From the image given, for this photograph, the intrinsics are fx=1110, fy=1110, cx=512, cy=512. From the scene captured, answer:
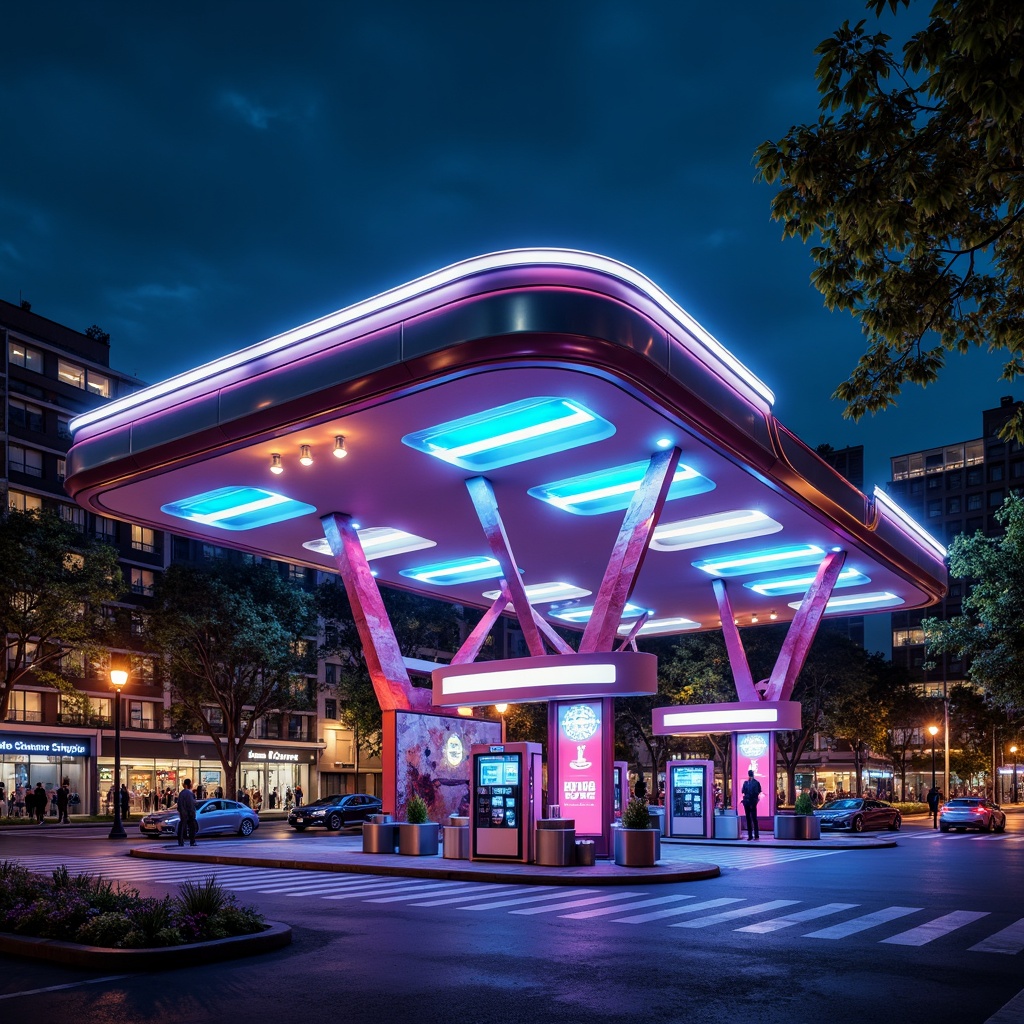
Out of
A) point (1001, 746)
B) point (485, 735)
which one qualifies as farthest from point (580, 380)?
point (1001, 746)

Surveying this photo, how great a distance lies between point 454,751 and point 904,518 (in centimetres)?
1725

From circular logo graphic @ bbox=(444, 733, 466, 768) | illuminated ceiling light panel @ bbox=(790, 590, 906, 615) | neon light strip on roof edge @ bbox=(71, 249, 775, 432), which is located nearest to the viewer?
neon light strip on roof edge @ bbox=(71, 249, 775, 432)

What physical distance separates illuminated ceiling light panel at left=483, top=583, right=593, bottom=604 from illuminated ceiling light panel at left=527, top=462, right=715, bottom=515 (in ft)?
41.7

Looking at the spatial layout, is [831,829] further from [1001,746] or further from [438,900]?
[1001,746]

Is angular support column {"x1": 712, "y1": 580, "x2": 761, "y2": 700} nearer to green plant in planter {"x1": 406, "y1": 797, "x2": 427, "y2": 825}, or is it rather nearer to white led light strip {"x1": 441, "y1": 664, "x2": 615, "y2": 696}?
white led light strip {"x1": 441, "y1": 664, "x2": 615, "y2": 696}

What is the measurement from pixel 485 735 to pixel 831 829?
1623 cm

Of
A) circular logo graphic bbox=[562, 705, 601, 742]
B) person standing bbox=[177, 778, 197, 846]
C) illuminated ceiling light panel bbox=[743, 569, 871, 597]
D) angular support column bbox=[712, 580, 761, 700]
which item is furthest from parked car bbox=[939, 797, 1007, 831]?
person standing bbox=[177, 778, 197, 846]

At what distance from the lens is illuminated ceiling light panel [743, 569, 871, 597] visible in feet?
127

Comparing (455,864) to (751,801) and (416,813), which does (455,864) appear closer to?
(416,813)

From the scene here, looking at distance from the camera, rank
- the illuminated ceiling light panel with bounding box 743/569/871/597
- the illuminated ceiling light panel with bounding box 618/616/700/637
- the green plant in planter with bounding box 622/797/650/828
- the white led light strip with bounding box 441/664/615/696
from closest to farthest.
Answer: the green plant in planter with bounding box 622/797/650/828, the white led light strip with bounding box 441/664/615/696, the illuminated ceiling light panel with bounding box 743/569/871/597, the illuminated ceiling light panel with bounding box 618/616/700/637

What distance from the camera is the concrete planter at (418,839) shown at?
2450 centimetres

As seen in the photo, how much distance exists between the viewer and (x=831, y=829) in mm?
39781

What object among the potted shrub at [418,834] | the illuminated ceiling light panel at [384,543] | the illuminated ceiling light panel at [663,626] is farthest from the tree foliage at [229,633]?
the potted shrub at [418,834]

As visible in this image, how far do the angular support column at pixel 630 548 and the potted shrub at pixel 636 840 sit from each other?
351 centimetres
